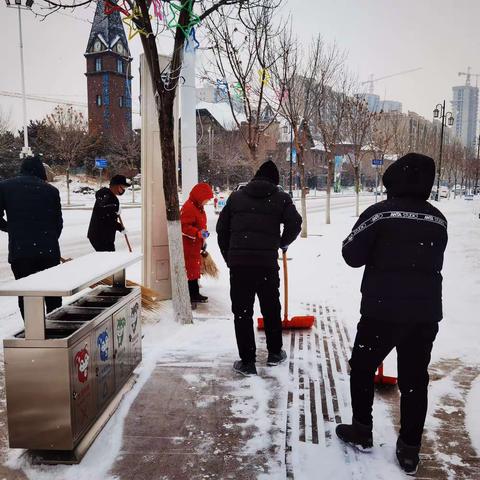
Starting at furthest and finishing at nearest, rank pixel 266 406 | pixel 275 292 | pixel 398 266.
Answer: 1. pixel 275 292
2. pixel 266 406
3. pixel 398 266

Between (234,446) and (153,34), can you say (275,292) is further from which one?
(153,34)

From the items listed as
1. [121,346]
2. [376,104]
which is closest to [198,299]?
[121,346]

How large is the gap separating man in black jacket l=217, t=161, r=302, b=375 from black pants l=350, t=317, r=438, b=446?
49.4 inches

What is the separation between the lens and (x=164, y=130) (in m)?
5.33

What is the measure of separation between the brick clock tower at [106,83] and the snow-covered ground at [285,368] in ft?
158

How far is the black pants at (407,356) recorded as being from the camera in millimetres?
2873

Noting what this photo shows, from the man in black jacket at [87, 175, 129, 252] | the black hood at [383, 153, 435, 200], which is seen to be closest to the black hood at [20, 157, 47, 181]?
the man in black jacket at [87, 175, 129, 252]

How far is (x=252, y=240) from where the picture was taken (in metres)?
4.05

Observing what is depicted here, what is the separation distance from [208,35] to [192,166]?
560 centimetres

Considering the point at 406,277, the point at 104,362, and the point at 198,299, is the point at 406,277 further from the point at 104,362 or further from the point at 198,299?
the point at 198,299

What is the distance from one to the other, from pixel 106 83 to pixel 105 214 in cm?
5735

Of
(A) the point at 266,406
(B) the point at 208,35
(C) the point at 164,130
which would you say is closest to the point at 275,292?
(A) the point at 266,406

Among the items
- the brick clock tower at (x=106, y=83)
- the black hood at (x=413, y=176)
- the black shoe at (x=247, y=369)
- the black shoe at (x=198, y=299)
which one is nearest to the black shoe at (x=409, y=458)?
the black hood at (x=413, y=176)

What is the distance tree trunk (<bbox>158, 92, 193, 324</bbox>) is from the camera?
5.29 metres
